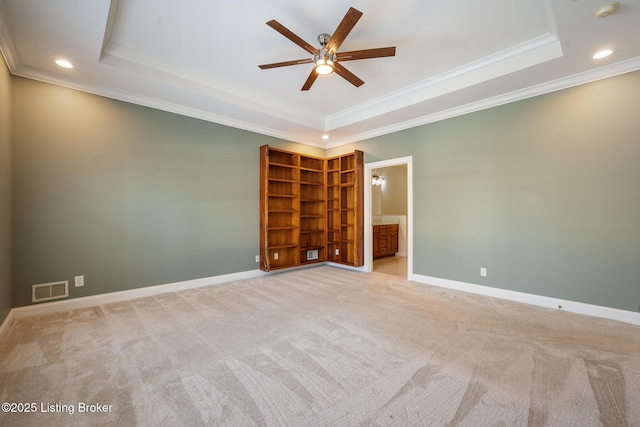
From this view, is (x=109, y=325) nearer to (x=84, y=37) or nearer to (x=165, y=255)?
(x=165, y=255)

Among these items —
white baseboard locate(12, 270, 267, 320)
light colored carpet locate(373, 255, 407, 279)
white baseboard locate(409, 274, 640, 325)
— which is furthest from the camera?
light colored carpet locate(373, 255, 407, 279)

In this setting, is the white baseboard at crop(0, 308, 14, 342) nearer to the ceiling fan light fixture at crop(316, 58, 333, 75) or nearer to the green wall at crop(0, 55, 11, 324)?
the green wall at crop(0, 55, 11, 324)

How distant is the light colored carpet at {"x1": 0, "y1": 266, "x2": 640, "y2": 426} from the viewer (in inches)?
→ 58.2

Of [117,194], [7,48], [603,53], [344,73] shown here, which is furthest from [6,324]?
[603,53]

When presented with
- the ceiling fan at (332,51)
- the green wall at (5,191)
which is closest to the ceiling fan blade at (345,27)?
the ceiling fan at (332,51)

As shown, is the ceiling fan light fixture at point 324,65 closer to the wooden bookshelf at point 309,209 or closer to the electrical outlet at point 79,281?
the wooden bookshelf at point 309,209

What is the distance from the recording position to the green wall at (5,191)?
2475mm

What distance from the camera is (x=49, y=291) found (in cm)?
297

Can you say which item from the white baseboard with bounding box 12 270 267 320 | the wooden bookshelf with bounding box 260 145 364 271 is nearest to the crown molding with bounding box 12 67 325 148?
the wooden bookshelf with bounding box 260 145 364 271

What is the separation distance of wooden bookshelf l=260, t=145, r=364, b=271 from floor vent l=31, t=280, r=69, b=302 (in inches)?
101

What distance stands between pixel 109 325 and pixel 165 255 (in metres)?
1.23

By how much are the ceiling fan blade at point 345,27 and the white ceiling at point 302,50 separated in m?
0.32

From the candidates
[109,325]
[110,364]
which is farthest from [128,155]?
[110,364]

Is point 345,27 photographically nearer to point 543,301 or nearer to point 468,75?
point 468,75
